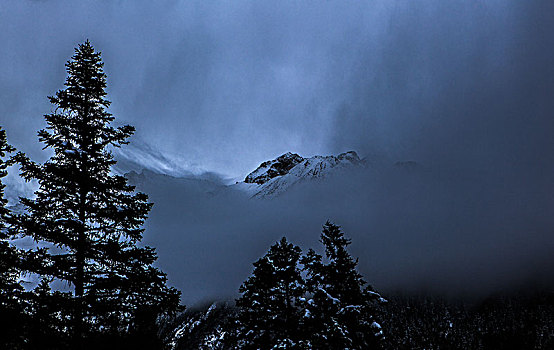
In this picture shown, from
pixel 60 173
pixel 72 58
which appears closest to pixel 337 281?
pixel 60 173

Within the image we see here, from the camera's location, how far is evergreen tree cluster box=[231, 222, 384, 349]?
1788 cm

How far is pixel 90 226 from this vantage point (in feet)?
34.6

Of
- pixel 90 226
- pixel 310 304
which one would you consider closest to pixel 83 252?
pixel 90 226

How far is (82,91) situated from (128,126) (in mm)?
1751

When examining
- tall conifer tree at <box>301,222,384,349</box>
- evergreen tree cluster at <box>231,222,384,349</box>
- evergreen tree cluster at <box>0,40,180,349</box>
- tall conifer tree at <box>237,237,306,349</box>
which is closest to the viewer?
evergreen tree cluster at <box>0,40,180,349</box>

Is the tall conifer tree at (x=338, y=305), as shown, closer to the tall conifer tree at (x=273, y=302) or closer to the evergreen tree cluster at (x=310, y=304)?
→ the evergreen tree cluster at (x=310, y=304)

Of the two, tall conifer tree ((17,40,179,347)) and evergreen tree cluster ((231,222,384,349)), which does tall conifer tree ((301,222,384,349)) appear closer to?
evergreen tree cluster ((231,222,384,349))

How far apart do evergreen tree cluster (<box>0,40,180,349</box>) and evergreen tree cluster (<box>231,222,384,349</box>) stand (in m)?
9.84

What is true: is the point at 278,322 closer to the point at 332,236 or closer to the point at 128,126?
the point at 332,236

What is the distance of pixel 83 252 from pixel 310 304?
1183cm

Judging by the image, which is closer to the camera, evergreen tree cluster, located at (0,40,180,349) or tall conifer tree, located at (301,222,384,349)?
evergreen tree cluster, located at (0,40,180,349)

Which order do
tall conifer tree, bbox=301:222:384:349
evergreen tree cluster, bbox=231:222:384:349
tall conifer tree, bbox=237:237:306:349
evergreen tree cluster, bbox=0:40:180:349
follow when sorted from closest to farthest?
1. evergreen tree cluster, bbox=0:40:180:349
2. tall conifer tree, bbox=301:222:384:349
3. evergreen tree cluster, bbox=231:222:384:349
4. tall conifer tree, bbox=237:237:306:349

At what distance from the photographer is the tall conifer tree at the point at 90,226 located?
9788 millimetres

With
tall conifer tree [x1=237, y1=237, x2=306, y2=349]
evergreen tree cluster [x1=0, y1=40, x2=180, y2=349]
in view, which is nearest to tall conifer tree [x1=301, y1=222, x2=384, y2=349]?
tall conifer tree [x1=237, y1=237, x2=306, y2=349]
